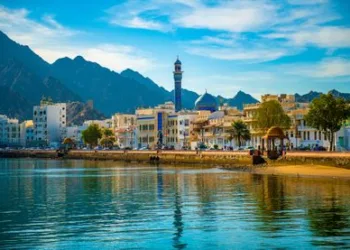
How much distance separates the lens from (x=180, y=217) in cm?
4053

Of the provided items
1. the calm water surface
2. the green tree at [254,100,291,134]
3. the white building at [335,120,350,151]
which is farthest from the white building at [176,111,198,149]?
the calm water surface

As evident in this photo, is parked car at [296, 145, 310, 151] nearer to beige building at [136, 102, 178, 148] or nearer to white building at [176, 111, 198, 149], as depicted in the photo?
white building at [176, 111, 198, 149]

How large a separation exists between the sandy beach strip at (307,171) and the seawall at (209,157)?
233 cm

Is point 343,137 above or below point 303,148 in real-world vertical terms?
above

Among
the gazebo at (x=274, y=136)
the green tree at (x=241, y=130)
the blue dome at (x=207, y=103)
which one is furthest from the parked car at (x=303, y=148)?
the blue dome at (x=207, y=103)

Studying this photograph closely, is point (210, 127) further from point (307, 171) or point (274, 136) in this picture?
point (307, 171)

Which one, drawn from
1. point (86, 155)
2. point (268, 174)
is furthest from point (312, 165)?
point (86, 155)

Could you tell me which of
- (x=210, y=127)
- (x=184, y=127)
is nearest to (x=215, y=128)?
(x=210, y=127)

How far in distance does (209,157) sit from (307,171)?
42.4 meters

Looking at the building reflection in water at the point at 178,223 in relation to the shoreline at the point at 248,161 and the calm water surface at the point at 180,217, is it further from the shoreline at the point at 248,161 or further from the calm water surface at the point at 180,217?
the shoreline at the point at 248,161

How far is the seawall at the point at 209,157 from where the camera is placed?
277ft

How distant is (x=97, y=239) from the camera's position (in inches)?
1298

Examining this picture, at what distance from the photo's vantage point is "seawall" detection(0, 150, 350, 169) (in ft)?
277

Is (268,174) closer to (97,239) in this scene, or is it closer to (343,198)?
(343,198)
